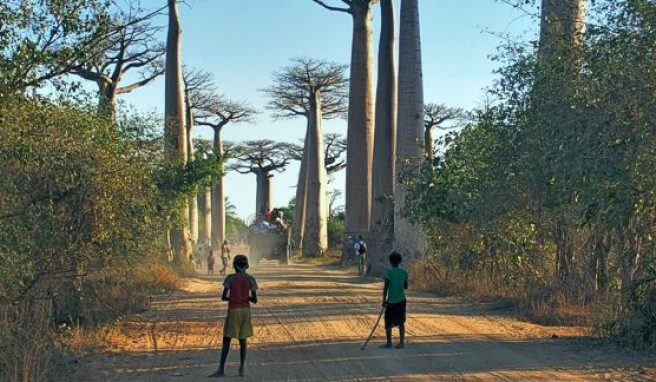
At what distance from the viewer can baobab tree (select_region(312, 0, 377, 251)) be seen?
91.4 ft

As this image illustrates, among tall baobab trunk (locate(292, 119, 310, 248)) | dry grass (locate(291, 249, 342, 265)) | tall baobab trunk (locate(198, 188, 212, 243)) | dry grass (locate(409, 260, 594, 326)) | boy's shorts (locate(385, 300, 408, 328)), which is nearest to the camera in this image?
boy's shorts (locate(385, 300, 408, 328))

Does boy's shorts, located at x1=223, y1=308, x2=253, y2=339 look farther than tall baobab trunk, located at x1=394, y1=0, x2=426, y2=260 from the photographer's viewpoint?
No

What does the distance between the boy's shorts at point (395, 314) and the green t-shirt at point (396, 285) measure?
Answer: 0.04m

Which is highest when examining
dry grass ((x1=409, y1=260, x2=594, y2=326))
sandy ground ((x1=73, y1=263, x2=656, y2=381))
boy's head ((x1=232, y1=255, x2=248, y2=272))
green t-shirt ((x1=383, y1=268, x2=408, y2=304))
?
boy's head ((x1=232, y1=255, x2=248, y2=272))

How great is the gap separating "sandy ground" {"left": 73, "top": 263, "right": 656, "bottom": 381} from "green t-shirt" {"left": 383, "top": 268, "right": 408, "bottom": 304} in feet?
1.89

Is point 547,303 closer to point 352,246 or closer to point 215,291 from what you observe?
point 215,291

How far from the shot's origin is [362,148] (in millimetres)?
29250

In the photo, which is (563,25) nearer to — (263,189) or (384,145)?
(384,145)

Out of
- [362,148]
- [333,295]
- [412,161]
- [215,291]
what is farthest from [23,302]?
[362,148]

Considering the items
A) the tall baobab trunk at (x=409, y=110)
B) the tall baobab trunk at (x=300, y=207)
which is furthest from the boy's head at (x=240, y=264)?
the tall baobab trunk at (x=300, y=207)

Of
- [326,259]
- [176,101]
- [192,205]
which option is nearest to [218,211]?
[326,259]

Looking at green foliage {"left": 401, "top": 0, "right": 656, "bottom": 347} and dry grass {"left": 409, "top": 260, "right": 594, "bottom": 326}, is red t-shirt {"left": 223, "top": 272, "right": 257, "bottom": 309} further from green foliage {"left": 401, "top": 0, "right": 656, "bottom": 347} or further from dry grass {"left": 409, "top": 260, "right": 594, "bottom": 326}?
dry grass {"left": 409, "top": 260, "right": 594, "bottom": 326}

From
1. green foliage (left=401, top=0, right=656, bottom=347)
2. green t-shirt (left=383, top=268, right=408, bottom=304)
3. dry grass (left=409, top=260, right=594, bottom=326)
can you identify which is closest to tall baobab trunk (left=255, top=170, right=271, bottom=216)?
dry grass (left=409, top=260, right=594, bottom=326)

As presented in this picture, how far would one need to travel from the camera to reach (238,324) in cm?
821
